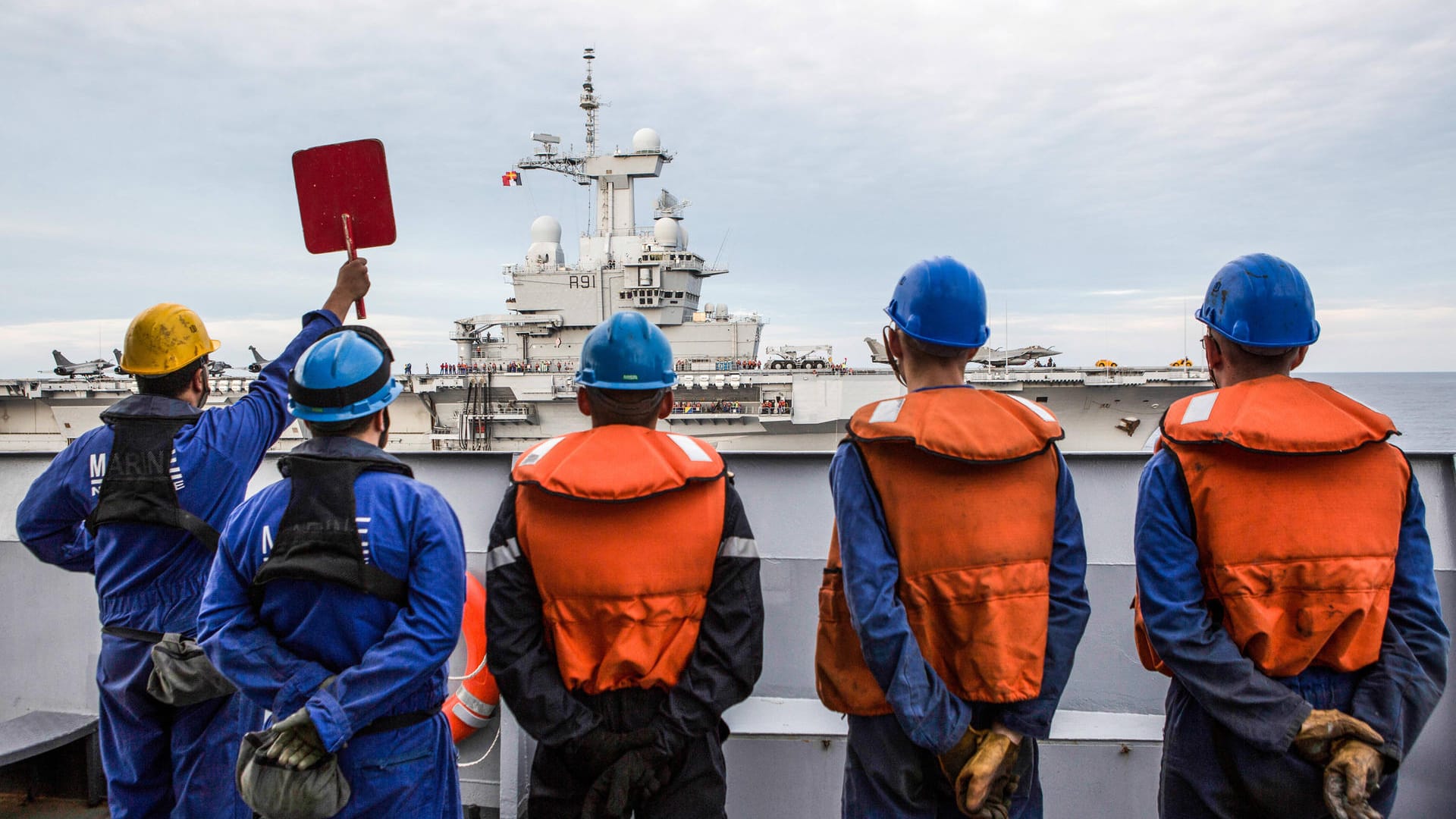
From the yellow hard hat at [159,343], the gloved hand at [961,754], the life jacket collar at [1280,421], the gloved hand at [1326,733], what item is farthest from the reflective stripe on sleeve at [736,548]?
the yellow hard hat at [159,343]

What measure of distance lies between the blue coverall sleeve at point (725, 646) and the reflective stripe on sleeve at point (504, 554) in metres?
0.39

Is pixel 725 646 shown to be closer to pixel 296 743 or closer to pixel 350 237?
pixel 296 743

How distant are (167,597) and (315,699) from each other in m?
0.91

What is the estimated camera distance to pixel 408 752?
1640 millimetres

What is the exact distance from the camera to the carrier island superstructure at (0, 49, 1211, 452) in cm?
A: 1864

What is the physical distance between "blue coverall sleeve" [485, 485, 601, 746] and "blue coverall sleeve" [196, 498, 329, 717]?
0.33m

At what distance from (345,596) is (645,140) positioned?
26.3m

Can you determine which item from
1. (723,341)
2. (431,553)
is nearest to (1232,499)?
(431,553)

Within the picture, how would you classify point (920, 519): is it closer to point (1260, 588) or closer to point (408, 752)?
point (1260, 588)

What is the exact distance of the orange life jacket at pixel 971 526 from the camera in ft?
4.97

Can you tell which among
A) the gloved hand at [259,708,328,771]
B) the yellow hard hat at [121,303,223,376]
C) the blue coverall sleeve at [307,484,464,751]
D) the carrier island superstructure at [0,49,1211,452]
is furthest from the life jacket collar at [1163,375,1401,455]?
the carrier island superstructure at [0,49,1211,452]

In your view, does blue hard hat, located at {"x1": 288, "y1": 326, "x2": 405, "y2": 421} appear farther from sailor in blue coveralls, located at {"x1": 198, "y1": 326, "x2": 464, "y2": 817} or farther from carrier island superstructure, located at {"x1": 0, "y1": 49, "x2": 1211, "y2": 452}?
carrier island superstructure, located at {"x1": 0, "y1": 49, "x2": 1211, "y2": 452}

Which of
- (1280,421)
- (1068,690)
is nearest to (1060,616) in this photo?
(1280,421)

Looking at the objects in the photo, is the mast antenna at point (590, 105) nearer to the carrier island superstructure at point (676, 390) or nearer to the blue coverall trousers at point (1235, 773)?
the carrier island superstructure at point (676, 390)
